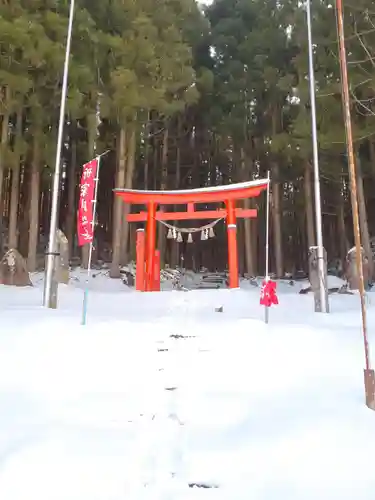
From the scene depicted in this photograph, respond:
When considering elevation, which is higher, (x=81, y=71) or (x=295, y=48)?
(x=295, y=48)

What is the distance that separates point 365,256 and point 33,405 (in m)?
11.8

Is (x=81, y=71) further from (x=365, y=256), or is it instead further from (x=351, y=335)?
(x=351, y=335)

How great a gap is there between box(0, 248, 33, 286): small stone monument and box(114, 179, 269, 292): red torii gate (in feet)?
10.3

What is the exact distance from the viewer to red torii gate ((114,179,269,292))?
1266cm

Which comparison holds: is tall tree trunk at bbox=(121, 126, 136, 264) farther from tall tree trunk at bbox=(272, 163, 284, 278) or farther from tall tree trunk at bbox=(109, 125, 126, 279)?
tall tree trunk at bbox=(272, 163, 284, 278)

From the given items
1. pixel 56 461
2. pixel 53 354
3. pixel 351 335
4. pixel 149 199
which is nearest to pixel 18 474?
pixel 56 461

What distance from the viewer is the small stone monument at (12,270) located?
11.5 metres

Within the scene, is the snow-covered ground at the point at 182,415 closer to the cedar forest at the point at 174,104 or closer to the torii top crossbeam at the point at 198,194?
the cedar forest at the point at 174,104

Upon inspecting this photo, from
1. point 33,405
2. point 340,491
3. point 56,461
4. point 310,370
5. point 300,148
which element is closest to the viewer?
point 340,491

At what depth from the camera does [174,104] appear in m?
15.0

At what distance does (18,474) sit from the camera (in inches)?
79.6

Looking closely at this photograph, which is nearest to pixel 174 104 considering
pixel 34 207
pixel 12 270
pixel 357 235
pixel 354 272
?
pixel 34 207

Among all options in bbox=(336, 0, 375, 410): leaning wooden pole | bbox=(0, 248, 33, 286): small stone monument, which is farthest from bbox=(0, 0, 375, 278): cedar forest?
bbox=(336, 0, 375, 410): leaning wooden pole

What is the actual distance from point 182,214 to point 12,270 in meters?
5.07
